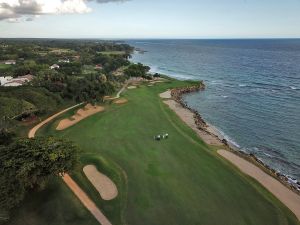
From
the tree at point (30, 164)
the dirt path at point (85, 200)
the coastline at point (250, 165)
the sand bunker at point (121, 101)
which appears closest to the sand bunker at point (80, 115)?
the sand bunker at point (121, 101)

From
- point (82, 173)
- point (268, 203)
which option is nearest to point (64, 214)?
point (82, 173)

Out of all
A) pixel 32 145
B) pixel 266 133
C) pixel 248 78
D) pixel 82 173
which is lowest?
pixel 248 78

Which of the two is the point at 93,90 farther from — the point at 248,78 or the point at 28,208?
the point at 248,78

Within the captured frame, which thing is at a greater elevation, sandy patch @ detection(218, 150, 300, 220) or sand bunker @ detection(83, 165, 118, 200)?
sand bunker @ detection(83, 165, 118, 200)

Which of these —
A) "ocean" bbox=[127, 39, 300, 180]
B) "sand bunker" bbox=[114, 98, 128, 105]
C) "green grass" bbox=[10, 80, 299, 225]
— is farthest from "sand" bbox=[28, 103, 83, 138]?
"ocean" bbox=[127, 39, 300, 180]

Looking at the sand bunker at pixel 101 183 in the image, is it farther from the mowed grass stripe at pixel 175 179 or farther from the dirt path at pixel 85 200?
the mowed grass stripe at pixel 175 179

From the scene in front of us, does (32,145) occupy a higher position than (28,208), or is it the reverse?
(32,145)

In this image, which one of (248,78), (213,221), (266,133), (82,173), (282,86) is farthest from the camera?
(248,78)

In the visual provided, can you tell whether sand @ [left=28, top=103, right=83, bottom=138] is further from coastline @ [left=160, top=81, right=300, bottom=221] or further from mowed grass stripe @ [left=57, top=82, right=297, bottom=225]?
coastline @ [left=160, top=81, right=300, bottom=221]
